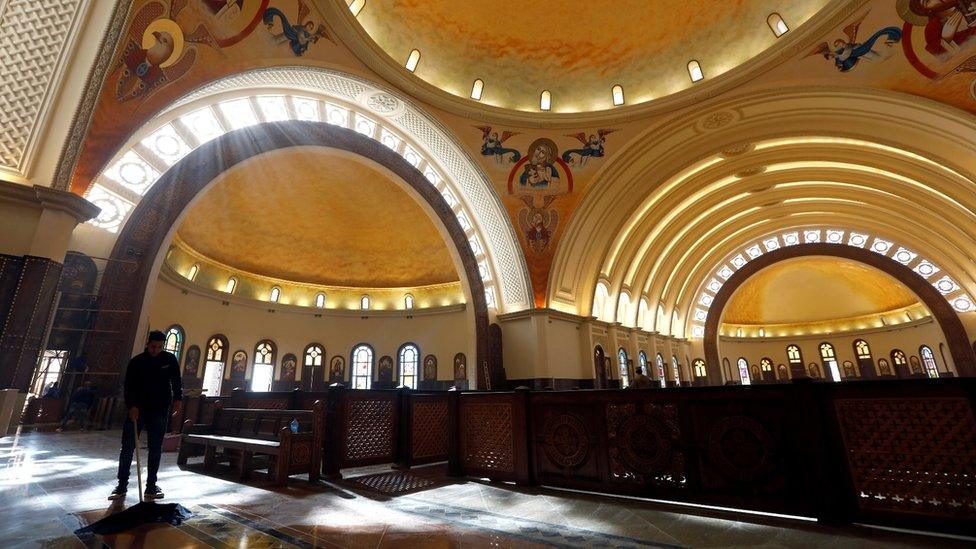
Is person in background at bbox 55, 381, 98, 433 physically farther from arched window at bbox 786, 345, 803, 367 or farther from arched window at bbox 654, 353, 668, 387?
arched window at bbox 786, 345, 803, 367

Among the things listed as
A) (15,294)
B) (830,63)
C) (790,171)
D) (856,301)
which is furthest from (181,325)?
(856,301)

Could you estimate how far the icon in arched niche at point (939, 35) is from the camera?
7.64m

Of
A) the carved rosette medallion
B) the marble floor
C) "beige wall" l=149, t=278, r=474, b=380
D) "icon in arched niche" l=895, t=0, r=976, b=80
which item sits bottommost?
the marble floor

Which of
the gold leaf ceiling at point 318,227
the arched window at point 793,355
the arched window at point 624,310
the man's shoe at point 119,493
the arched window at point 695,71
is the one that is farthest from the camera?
the arched window at point 793,355

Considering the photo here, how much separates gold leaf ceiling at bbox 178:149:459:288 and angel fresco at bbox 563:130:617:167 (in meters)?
6.75

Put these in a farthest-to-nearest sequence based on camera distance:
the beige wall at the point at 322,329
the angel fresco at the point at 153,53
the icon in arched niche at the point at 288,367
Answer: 1. the icon in arched niche at the point at 288,367
2. the beige wall at the point at 322,329
3. the angel fresco at the point at 153,53

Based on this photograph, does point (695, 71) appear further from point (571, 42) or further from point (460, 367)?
point (460, 367)

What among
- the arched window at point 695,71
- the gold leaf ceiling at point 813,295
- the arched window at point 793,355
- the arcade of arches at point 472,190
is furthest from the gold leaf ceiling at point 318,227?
the arched window at point 793,355

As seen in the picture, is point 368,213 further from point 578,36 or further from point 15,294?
point 15,294

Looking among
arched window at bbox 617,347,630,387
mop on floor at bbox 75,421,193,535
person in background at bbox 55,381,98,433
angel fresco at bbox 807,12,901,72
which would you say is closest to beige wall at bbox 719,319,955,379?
arched window at bbox 617,347,630,387

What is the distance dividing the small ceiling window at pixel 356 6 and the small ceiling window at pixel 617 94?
735 cm

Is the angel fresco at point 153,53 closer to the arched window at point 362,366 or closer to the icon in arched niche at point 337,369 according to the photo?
the icon in arched niche at point 337,369

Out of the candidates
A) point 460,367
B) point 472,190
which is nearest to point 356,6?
point 472,190

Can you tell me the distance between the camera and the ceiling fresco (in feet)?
21.4
